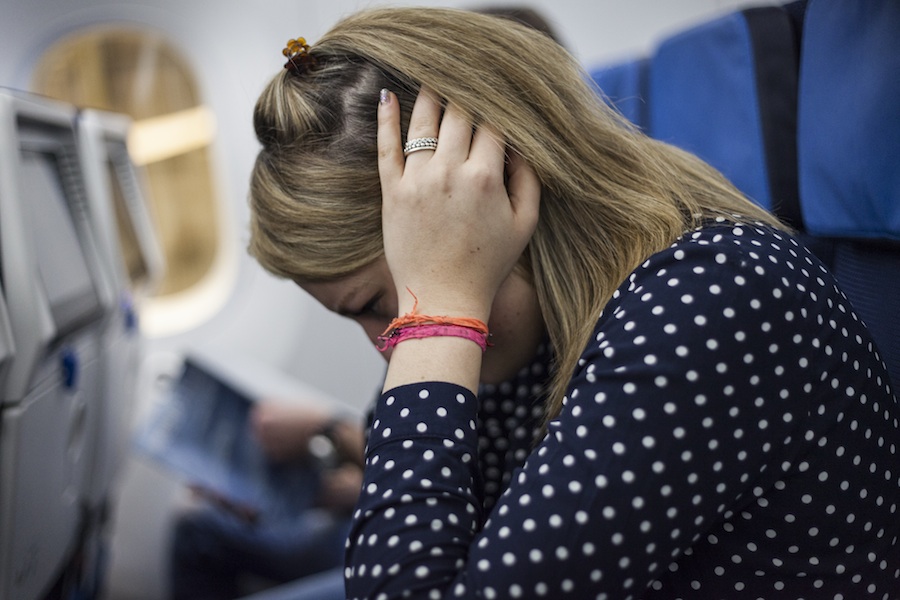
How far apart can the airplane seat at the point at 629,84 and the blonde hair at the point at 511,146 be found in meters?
0.68

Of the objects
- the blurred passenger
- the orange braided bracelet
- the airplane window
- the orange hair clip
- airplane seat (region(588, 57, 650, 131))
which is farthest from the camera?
the airplane window

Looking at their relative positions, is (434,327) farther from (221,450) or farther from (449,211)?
(221,450)

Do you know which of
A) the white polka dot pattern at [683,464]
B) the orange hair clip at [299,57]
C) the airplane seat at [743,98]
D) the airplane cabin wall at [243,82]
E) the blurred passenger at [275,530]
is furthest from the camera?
the airplane cabin wall at [243,82]

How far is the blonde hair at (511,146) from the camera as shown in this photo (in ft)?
2.71

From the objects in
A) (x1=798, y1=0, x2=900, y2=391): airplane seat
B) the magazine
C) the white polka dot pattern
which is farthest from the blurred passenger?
(x1=798, y1=0, x2=900, y2=391): airplane seat

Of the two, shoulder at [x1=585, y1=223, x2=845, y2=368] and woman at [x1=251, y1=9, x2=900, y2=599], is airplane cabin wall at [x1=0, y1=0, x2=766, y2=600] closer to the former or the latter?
woman at [x1=251, y1=9, x2=900, y2=599]

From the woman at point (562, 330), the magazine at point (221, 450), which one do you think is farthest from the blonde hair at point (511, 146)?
the magazine at point (221, 450)

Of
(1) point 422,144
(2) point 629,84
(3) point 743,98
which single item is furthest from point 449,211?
(2) point 629,84

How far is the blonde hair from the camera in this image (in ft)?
2.71

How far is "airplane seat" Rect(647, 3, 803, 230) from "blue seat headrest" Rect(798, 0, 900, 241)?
9 cm

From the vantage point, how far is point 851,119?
853mm

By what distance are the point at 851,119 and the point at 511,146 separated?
1.35 feet

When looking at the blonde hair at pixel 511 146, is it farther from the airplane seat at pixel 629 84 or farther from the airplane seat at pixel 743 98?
the airplane seat at pixel 629 84

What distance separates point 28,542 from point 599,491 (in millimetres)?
685
